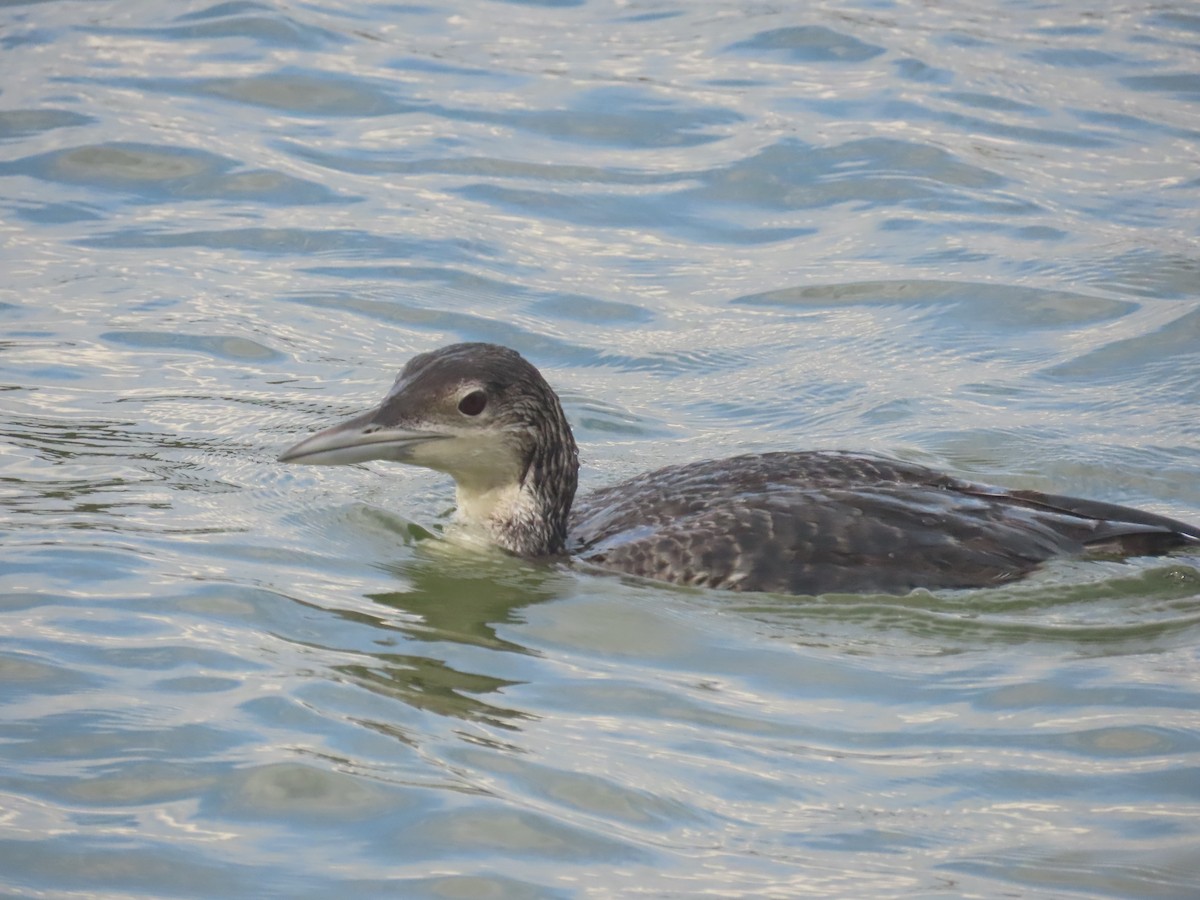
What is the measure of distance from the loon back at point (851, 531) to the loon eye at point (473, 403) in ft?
2.67

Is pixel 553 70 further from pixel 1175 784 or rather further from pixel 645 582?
pixel 1175 784

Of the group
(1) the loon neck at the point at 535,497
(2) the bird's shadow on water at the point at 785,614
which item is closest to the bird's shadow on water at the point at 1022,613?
(2) the bird's shadow on water at the point at 785,614

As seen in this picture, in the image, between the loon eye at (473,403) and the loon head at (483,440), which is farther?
the loon eye at (473,403)

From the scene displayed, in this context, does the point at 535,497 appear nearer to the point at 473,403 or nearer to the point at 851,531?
the point at 473,403

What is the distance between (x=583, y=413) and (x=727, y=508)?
2408 mm

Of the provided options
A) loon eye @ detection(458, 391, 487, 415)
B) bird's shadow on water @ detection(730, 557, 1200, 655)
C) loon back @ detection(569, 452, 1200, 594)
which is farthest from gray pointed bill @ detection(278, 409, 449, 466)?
bird's shadow on water @ detection(730, 557, 1200, 655)

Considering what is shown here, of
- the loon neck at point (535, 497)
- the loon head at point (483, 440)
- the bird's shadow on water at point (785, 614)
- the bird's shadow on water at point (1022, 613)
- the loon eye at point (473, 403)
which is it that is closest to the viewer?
the bird's shadow on water at point (785, 614)

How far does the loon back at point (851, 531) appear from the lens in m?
7.73

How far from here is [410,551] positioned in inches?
332

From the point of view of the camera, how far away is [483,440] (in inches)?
322

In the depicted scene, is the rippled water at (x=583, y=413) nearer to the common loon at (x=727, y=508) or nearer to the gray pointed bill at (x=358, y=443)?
the common loon at (x=727, y=508)

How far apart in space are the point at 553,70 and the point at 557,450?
7.84m

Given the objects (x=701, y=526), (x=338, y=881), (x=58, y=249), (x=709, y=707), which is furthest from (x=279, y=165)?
(x=338, y=881)

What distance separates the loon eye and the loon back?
2.67 ft
